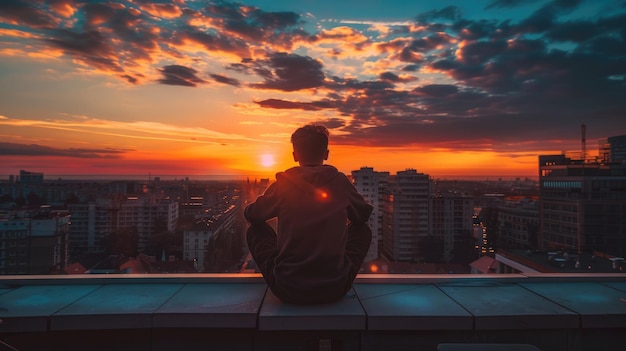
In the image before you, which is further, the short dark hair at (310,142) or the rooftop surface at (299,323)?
the short dark hair at (310,142)

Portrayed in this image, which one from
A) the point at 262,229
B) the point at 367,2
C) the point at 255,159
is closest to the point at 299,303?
the point at 262,229

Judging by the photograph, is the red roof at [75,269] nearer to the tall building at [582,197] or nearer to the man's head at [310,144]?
the man's head at [310,144]

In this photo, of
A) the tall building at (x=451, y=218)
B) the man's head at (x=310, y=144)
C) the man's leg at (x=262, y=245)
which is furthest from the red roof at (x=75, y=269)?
the tall building at (x=451, y=218)

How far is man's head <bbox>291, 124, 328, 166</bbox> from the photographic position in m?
1.82

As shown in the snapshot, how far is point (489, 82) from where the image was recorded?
5469mm

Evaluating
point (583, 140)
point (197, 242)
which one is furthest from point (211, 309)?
point (583, 140)

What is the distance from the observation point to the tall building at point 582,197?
436cm

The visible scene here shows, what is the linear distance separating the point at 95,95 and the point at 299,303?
3537 millimetres

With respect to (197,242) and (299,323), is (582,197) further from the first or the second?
(197,242)

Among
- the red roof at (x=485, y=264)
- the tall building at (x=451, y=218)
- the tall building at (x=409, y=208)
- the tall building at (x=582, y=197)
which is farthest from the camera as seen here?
the tall building at (x=409, y=208)

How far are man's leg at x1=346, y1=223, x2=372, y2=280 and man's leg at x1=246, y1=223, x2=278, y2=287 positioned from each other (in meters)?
0.41

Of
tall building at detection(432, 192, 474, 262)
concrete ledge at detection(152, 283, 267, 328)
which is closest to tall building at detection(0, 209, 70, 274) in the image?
concrete ledge at detection(152, 283, 267, 328)

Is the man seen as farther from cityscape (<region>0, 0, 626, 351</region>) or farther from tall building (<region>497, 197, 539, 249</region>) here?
tall building (<region>497, 197, 539, 249</region>)

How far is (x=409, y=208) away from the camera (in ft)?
28.2
